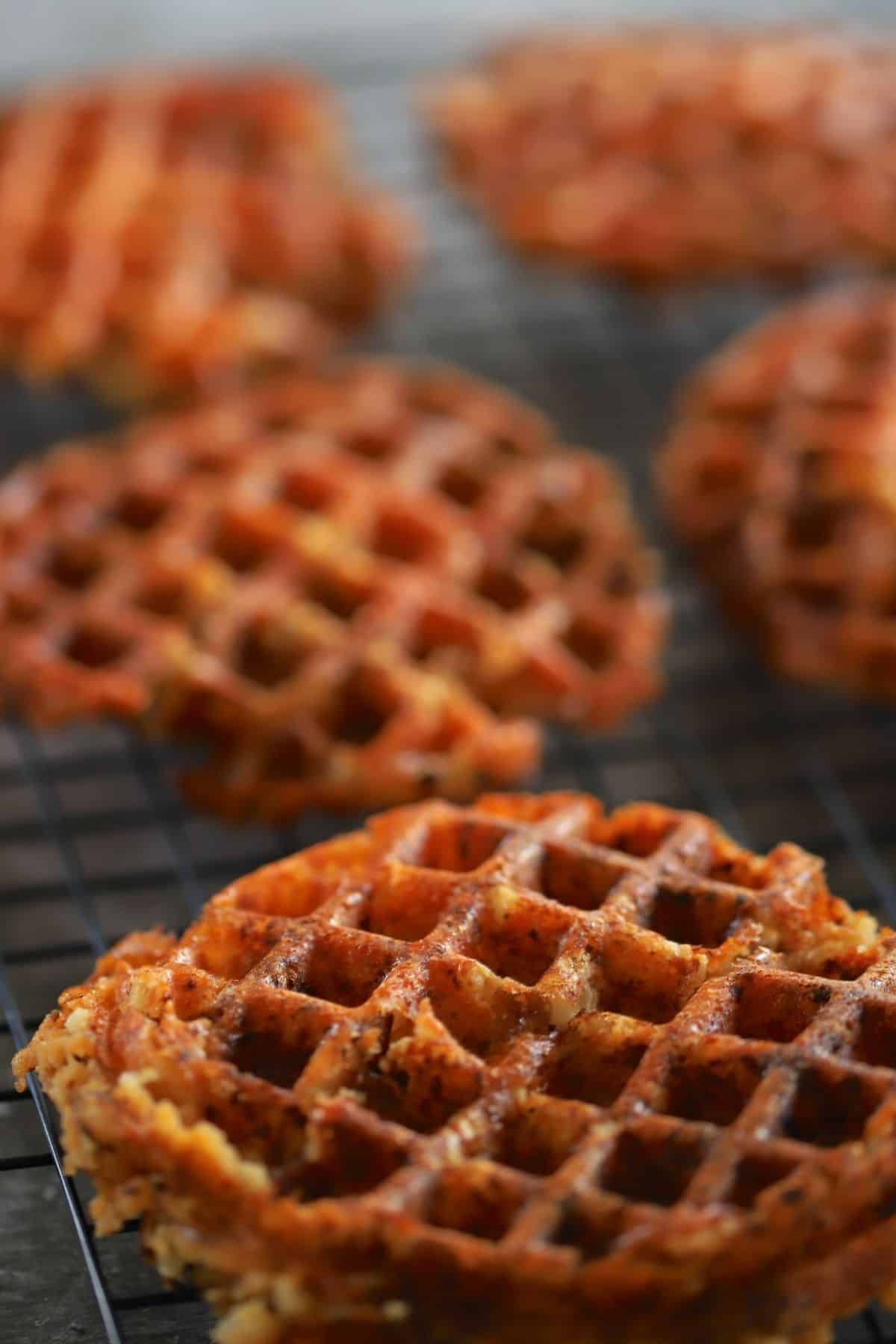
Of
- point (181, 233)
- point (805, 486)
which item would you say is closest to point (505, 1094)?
point (805, 486)

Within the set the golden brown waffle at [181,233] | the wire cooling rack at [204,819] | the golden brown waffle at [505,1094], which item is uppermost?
the golden brown waffle at [181,233]

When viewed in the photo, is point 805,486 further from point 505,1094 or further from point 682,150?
point 505,1094

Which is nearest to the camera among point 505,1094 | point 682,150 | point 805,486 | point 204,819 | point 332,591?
point 505,1094

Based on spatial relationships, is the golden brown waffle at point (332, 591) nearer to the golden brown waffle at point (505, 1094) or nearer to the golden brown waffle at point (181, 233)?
the golden brown waffle at point (181, 233)

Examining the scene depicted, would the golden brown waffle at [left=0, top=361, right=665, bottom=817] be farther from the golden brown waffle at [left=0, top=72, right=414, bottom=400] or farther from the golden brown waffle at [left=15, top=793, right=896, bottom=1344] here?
the golden brown waffle at [left=15, top=793, right=896, bottom=1344]

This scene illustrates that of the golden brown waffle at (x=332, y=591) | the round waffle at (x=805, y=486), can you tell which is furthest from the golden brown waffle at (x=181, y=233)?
the round waffle at (x=805, y=486)

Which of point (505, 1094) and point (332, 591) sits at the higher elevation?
point (332, 591)

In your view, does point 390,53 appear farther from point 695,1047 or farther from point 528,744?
point 695,1047
